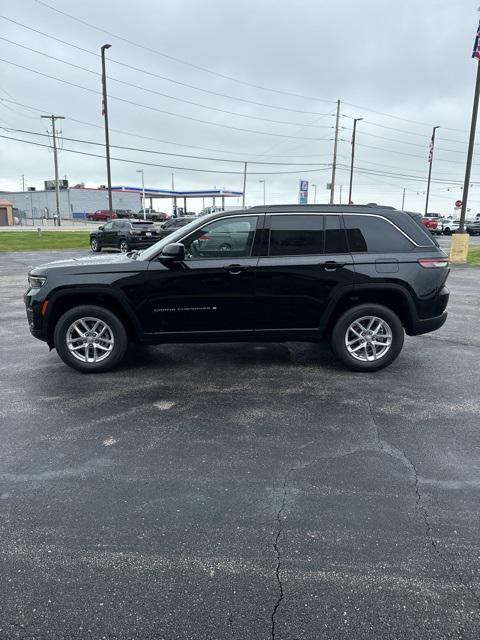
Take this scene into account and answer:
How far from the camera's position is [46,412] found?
14.6 ft

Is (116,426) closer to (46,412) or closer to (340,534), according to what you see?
(46,412)

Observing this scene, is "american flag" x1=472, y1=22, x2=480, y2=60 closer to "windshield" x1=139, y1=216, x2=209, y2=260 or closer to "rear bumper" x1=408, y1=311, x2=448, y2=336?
"rear bumper" x1=408, y1=311, x2=448, y2=336

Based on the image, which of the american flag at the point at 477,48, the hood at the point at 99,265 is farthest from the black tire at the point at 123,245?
the hood at the point at 99,265

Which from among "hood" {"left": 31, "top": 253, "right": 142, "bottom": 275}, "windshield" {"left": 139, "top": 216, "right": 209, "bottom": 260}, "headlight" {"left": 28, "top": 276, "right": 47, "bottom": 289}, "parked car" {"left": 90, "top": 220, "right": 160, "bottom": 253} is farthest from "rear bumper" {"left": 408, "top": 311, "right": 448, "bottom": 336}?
"parked car" {"left": 90, "top": 220, "right": 160, "bottom": 253}

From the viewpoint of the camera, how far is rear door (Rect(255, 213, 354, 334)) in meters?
5.47

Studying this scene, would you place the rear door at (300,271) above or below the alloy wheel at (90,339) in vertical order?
above

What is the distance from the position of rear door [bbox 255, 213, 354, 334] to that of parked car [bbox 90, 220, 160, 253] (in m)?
16.9

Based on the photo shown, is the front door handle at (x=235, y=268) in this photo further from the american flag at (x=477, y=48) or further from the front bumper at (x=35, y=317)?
the american flag at (x=477, y=48)

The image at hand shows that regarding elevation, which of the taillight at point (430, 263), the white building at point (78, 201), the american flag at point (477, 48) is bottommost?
the taillight at point (430, 263)

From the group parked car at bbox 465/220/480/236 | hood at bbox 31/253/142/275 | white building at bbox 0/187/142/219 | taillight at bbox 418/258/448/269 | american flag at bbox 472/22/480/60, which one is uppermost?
american flag at bbox 472/22/480/60

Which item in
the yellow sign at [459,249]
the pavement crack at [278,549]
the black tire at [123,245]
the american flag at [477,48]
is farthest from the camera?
the black tire at [123,245]

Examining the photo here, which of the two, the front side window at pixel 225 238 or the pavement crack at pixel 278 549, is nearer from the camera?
the pavement crack at pixel 278 549

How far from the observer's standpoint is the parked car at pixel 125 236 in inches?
850

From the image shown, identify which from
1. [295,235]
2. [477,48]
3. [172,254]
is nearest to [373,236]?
[295,235]
